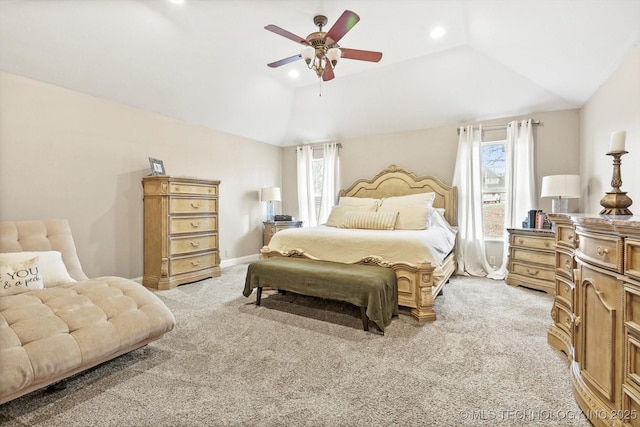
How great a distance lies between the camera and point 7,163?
3041 millimetres

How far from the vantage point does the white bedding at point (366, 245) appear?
2926 mm

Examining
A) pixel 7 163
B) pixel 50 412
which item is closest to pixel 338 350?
pixel 50 412

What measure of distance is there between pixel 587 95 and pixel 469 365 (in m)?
3.91

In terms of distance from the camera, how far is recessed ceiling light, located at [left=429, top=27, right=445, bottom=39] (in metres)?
3.54

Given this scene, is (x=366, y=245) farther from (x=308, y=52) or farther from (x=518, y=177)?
(x=518, y=177)

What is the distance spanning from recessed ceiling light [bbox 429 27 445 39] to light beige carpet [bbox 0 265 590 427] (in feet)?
10.7

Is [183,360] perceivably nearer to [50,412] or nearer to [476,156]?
[50,412]

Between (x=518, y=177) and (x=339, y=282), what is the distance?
11.6 feet

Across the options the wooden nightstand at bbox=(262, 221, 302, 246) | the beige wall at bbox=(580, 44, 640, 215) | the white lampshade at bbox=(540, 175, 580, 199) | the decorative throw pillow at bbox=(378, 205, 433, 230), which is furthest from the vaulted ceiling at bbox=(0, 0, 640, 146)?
the wooden nightstand at bbox=(262, 221, 302, 246)

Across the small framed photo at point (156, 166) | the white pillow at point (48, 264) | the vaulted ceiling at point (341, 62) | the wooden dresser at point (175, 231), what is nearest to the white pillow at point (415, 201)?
the vaulted ceiling at point (341, 62)

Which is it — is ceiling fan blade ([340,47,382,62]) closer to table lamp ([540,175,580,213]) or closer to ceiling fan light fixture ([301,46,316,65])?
ceiling fan light fixture ([301,46,316,65])

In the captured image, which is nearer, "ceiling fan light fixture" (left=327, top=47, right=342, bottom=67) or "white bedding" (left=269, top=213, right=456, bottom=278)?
"ceiling fan light fixture" (left=327, top=47, right=342, bottom=67)

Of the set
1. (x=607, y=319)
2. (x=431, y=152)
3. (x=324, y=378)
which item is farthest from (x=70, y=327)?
(x=431, y=152)

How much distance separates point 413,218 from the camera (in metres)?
4.21
